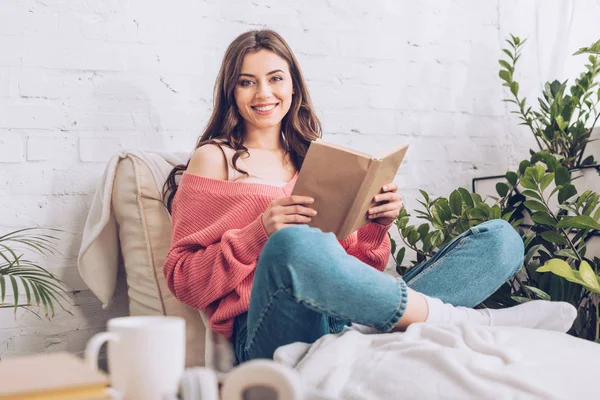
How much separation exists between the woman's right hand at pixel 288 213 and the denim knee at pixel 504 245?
398 mm

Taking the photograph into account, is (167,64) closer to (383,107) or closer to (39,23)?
(39,23)

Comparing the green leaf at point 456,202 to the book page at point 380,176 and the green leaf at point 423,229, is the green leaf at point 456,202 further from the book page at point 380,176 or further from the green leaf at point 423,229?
the book page at point 380,176

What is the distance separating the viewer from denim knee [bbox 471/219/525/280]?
4.53ft

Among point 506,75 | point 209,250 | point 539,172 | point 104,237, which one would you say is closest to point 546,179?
point 539,172

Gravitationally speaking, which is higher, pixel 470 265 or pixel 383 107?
pixel 383 107

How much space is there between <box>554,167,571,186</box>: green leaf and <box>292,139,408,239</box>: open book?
2.20ft

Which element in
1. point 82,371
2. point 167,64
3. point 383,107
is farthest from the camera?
point 383,107

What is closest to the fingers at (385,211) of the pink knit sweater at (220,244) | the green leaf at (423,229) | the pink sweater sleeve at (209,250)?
the pink knit sweater at (220,244)

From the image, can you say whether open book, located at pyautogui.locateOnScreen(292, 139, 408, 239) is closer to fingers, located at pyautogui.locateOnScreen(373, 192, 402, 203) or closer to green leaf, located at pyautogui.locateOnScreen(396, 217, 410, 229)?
fingers, located at pyautogui.locateOnScreen(373, 192, 402, 203)

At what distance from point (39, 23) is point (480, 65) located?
1.51 m

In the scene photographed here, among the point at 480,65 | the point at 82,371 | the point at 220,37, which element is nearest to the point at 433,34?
the point at 480,65

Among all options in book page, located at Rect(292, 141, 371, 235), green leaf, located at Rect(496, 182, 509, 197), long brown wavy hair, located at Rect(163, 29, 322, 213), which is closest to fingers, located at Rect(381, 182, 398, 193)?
book page, located at Rect(292, 141, 371, 235)

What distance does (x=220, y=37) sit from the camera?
1895 mm

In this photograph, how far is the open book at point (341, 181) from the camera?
124cm
